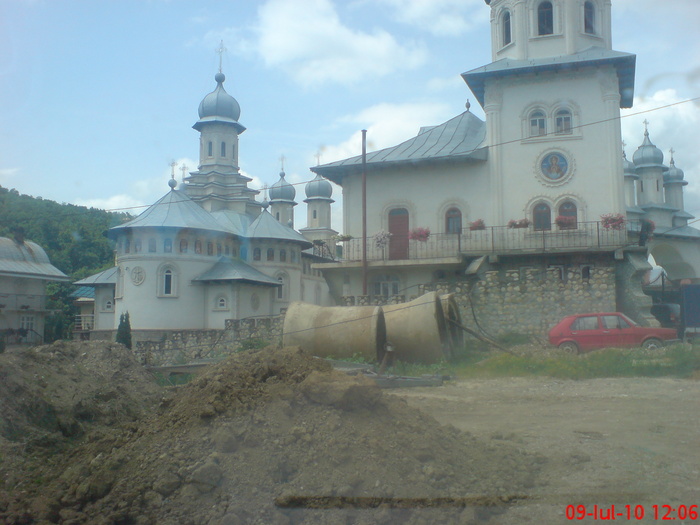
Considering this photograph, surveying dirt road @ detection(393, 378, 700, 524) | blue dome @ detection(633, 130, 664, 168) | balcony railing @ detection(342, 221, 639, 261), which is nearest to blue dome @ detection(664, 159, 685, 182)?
blue dome @ detection(633, 130, 664, 168)

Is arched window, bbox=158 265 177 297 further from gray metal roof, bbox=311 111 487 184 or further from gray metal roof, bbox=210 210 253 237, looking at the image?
gray metal roof, bbox=311 111 487 184

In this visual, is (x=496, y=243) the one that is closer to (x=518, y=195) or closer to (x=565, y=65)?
(x=518, y=195)

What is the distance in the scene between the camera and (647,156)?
1986 inches

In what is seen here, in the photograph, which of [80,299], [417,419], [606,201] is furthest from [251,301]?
[417,419]

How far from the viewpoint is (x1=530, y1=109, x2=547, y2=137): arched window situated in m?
24.5

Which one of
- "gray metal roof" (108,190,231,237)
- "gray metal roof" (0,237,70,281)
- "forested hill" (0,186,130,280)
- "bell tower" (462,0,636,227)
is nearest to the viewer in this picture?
"bell tower" (462,0,636,227)

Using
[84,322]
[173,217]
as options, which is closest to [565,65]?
[173,217]

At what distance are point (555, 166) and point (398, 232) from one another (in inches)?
246

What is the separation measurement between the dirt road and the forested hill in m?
18.4

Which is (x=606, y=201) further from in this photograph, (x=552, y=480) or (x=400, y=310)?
(x=552, y=480)

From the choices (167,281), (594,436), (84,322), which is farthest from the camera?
(84,322)

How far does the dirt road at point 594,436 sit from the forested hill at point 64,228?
60.5ft

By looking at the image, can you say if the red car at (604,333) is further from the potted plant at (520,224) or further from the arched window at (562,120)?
the arched window at (562,120)

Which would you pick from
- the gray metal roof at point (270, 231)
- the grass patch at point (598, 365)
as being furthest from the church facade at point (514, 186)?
the gray metal roof at point (270, 231)
